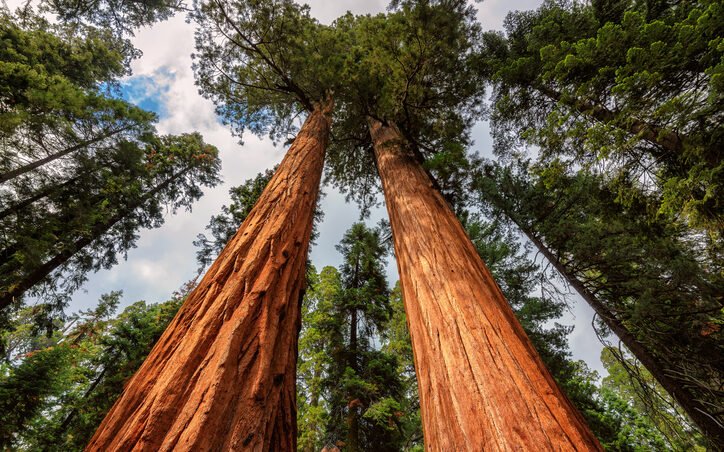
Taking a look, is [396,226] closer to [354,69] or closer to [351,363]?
[354,69]

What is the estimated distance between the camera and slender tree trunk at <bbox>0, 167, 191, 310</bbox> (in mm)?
6828

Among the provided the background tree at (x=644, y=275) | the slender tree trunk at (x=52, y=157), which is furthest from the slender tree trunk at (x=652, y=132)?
the slender tree trunk at (x=52, y=157)

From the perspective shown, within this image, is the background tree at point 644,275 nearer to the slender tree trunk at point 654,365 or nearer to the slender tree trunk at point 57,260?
the slender tree trunk at point 654,365

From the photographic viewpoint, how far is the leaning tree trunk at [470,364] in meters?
0.97

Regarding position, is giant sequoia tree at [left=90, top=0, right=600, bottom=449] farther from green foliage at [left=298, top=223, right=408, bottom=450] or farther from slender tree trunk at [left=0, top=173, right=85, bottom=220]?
slender tree trunk at [left=0, top=173, right=85, bottom=220]

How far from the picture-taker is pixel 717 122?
8.92 ft

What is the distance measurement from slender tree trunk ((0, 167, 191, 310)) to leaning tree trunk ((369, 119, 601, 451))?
33.8 ft

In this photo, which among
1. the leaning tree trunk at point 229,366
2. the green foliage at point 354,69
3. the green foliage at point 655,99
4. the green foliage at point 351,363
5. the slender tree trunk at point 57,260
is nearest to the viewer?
the leaning tree trunk at point 229,366

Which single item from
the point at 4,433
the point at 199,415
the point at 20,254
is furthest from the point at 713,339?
the point at 4,433

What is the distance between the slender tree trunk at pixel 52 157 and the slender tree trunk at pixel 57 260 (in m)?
2.15

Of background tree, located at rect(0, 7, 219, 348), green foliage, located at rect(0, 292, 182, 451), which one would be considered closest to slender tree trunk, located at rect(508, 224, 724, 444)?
green foliage, located at rect(0, 292, 182, 451)

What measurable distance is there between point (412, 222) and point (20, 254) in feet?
30.9

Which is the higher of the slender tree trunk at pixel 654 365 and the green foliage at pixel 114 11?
the green foliage at pixel 114 11

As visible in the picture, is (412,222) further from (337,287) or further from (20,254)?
(20,254)
